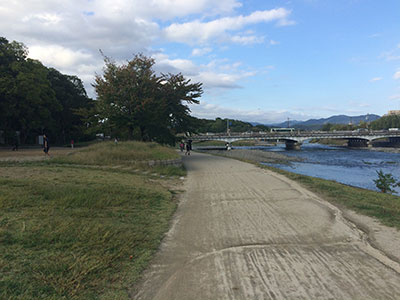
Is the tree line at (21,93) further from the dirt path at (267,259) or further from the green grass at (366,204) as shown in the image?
the dirt path at (267,259)

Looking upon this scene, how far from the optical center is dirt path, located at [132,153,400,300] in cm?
335

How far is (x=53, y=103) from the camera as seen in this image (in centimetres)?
3353

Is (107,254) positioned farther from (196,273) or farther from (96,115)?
(96,115)

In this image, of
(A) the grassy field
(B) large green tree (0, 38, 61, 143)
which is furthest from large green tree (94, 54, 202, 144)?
Result: (A) the grassy field

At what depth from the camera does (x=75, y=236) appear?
4.42 metres

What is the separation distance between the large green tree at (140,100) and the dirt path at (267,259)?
620 inches

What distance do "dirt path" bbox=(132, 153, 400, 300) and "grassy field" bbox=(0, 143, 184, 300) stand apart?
0.41m

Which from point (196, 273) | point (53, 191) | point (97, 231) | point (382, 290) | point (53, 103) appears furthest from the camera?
point (53, 103)

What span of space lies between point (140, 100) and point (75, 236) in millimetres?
18236

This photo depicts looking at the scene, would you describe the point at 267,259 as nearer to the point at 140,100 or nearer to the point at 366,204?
the point at 366,204

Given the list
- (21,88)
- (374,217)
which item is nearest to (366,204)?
(374,217)

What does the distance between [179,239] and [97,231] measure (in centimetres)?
149

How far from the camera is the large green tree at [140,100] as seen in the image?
21.3 m

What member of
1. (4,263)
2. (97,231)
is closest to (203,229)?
(97,231)
